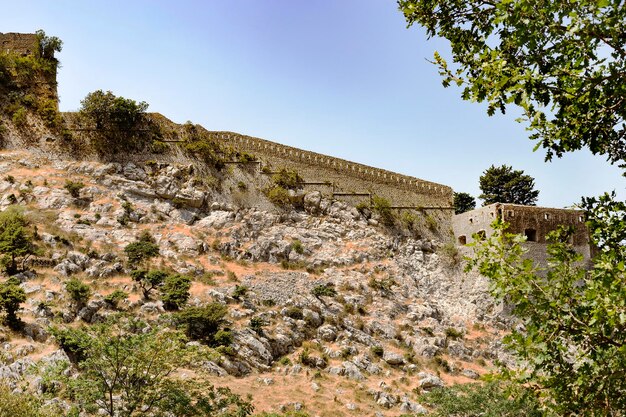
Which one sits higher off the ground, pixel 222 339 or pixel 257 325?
pixel 257 325

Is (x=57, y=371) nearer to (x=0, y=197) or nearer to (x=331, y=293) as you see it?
(x=331, y=293)

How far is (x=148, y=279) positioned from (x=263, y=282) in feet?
19.8

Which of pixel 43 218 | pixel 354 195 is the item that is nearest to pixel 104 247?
pixel 43 218

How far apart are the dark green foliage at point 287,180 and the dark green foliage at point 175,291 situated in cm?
1133

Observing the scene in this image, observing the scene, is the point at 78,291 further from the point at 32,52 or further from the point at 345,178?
the point at 32,52

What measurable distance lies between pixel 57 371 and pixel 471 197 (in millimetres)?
38083

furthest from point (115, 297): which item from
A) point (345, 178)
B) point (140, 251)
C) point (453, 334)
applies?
point (345, 178)

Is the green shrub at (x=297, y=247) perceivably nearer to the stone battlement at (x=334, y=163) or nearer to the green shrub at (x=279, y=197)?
the green shrub at (x=279, y=197)

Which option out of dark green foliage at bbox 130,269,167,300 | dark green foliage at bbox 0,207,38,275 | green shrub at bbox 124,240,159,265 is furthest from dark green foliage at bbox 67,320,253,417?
green shrub at bbox 124,240,159,265

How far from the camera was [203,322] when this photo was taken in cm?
2170

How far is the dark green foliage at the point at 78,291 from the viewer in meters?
20.9

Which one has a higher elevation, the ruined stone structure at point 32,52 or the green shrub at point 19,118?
the ruined stone structure at point 32,52

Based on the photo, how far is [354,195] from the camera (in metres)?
34.7

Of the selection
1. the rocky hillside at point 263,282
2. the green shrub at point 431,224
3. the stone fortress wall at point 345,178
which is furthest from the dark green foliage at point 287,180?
the green shrub at point 431,224
